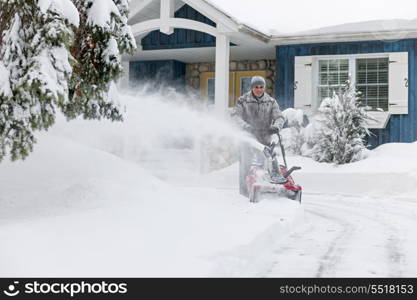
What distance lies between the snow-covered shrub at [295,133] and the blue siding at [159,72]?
5.15 m

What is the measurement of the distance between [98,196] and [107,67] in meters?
1.46

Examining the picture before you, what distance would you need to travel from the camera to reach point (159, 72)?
17016mm

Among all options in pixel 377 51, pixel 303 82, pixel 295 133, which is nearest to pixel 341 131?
pixel 295 133

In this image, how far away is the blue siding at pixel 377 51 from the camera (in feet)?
44.1

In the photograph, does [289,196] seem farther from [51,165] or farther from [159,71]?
[159,71]

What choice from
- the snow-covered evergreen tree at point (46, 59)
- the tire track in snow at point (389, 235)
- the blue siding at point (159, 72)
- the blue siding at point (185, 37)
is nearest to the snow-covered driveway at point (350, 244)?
the tire track in snow at point (389, 235)

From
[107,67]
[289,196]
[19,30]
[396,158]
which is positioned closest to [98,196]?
[107,67]

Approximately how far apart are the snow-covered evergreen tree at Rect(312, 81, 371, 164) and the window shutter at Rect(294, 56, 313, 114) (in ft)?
7.19

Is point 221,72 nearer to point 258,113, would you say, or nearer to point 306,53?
point 306,53

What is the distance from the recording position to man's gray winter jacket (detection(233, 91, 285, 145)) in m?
7.93

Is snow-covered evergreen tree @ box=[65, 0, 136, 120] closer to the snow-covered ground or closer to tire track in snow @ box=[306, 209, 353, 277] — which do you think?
the snow-covered ground

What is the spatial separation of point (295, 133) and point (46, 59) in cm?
917

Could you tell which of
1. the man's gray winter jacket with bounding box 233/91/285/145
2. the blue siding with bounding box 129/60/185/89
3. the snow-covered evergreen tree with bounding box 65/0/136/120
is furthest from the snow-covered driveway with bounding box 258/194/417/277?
the blue siding with bounding box 129/60/185/89

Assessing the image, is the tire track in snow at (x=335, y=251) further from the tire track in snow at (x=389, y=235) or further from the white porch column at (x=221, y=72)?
the white porch column at (x=221, y=72)
